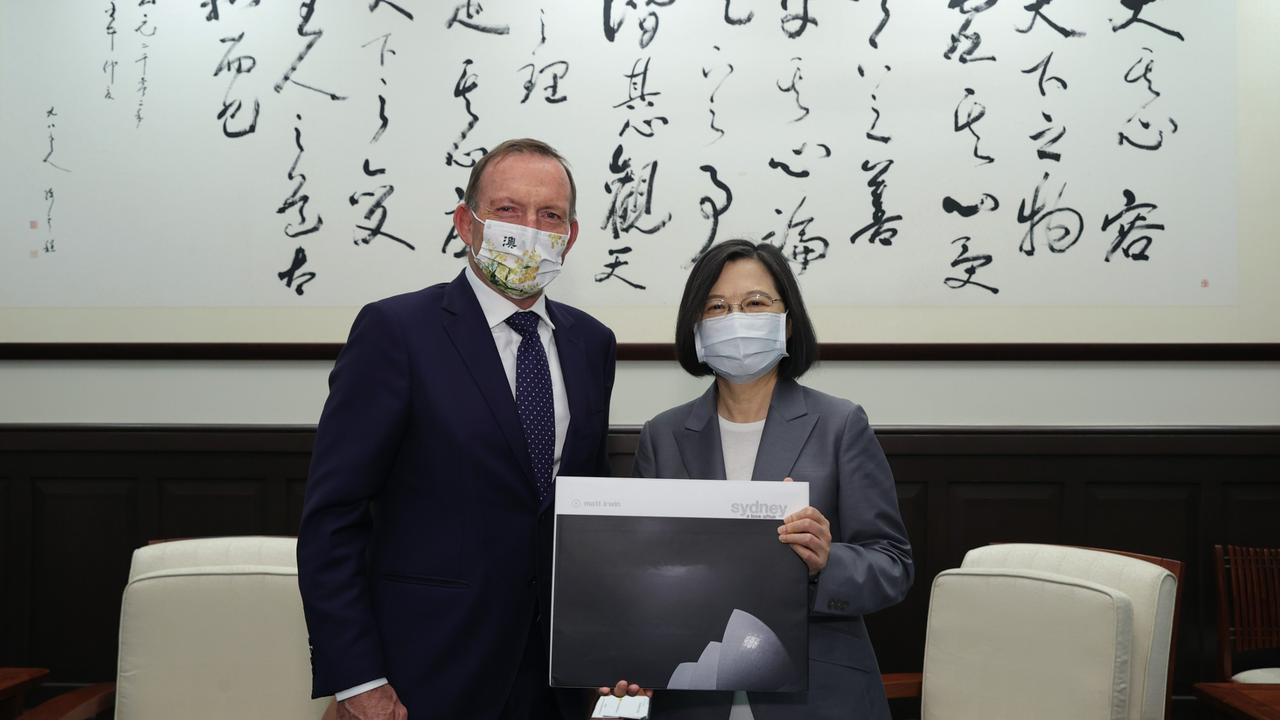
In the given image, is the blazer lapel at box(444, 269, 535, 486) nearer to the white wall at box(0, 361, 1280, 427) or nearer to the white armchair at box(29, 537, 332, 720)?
the white armchair at box(29, 537, 332, 720)

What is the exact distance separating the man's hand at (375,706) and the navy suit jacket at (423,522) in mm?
30

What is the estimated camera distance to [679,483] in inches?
59.8

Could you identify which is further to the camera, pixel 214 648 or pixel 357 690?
pixel 214 648

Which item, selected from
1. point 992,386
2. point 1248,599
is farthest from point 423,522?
point 1248,599

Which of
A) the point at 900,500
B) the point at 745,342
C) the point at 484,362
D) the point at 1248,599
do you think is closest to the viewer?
the point at 484,362

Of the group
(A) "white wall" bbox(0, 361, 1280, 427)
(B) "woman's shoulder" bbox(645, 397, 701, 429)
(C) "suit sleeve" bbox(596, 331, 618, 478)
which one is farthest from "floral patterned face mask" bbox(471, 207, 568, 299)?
(A) "white wall" bbox(0, 361, 1280, 427)

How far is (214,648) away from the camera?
6.79 feet

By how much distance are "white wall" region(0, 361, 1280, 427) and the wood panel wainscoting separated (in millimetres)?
55

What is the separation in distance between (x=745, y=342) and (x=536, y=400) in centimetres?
43

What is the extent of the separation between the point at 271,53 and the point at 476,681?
235cm

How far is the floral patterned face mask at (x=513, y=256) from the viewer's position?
1.66 meters

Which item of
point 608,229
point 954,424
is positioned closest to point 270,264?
point 608,229

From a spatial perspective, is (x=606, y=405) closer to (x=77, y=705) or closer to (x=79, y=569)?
(x=77, y=705)

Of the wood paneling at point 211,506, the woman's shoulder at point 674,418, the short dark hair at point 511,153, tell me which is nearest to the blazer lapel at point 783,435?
the woman's shoulder at point 674,418
